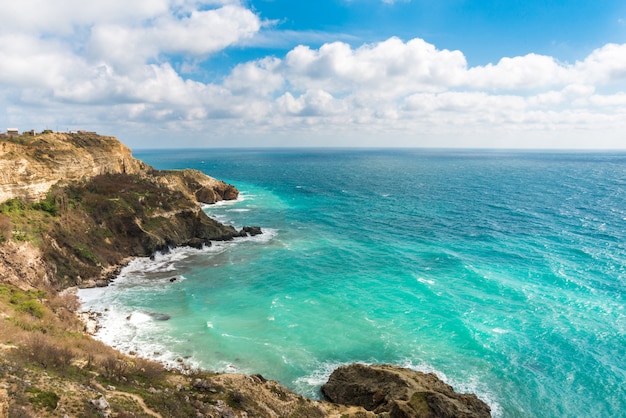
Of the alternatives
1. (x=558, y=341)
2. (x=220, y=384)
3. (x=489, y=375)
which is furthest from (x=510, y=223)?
(x=220, y=384)

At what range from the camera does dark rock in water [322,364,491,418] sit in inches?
1095

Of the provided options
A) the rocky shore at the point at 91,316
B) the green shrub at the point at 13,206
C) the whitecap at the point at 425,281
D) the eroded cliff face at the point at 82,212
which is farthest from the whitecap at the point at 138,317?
the whitecap at the point at 425,281

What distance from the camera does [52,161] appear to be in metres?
68.3

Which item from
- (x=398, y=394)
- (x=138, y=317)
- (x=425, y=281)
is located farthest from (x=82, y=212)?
(x=398, y=394)

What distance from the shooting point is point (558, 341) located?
1622 inches

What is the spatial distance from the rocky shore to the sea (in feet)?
14.2

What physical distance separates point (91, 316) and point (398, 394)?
3696 cm

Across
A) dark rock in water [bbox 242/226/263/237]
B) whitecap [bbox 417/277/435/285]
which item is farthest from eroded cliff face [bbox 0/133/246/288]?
whitecap [bbox 417/277/435/285]

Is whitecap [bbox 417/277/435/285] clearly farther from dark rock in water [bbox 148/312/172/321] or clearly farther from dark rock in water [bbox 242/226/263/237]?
dark rock in water [bbox 242/226/263/237]

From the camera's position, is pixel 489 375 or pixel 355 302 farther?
pixel 355 302

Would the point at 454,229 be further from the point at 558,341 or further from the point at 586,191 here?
the point at 586,191

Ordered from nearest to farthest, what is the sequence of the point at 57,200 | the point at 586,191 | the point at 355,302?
the point at 355,302 → the point at 57,200 → the point at 586,191

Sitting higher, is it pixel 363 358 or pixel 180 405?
pixel 180 405

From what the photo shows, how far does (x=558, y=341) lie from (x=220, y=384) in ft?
122
